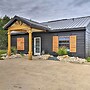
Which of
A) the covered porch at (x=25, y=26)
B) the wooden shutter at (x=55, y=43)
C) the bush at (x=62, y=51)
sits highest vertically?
the covered porch at (x=25, y=26)

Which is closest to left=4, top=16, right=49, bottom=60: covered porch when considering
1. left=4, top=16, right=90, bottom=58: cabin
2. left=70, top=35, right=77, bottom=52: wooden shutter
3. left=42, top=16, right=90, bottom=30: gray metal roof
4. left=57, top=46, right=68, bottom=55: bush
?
left=4, top=16, right=90, bottom=58: cabin

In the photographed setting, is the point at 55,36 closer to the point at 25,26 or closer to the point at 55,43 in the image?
the point at 55,43

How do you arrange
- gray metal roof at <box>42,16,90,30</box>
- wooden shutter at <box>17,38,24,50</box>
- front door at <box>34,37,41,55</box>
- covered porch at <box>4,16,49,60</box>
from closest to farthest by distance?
covered porch at <box>4,16,49,60</box> < gray metal roof at <box>42,16,90,30</box> < front door at <box>34,37,41,55</box> < wooden shutter at <box>17,38,24,50</box>

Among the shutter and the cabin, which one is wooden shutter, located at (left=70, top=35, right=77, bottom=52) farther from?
the shutter

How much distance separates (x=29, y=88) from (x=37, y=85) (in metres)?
0.38

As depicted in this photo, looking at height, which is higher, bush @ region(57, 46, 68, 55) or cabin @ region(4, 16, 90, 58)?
cabin @ region(4, 16, 90, 58)

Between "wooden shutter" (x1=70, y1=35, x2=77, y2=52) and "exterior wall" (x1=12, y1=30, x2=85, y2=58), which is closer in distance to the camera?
"exterior wall" (x1=12, y1=30, x2=85, y2=58)

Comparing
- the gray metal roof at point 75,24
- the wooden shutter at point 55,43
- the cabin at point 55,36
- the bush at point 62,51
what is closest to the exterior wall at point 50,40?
the cabin at point 55,36

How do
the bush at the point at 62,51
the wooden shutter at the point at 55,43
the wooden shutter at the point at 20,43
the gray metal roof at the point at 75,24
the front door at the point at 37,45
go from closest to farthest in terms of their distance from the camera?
the bush at the point at 62,51 → the gray metal roof at the point at 75,24 → the wooden shutter at the point at 55,43 → the front door at the point at 37,45 → the wooden shutter at the point at 20,43

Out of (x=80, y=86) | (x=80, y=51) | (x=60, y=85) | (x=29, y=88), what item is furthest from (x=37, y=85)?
→ (x=80, y=51)

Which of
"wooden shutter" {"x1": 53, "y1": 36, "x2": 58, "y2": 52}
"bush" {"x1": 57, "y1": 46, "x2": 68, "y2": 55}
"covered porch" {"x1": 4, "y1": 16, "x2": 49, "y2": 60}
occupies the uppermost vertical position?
"covered porch" {"x1": 4, "y1": 16, "x2": 49, "y2": 60}

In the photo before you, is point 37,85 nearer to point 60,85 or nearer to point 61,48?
point 60,85

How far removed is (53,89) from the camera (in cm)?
425

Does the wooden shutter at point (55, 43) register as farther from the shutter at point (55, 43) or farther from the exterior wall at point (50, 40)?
the exterior wall at point (50, 40)
